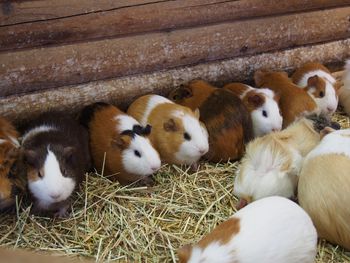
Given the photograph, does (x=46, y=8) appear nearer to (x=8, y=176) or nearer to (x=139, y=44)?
(x=139, y=44)

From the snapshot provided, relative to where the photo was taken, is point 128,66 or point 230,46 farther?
point 230,46

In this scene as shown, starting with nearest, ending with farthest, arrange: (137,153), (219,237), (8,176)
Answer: (219,237)
(8,176)
(137,153)

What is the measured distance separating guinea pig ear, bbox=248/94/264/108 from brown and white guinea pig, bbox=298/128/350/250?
0.62 meters

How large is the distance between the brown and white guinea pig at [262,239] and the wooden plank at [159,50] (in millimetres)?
1286

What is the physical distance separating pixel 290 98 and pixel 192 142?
2.51 feet

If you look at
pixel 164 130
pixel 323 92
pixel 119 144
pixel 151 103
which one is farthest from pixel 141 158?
pixel 323 92

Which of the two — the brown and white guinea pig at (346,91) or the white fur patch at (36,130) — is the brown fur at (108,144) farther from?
the brown and white guinea pig at (346,91)

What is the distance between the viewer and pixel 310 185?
7.55ft

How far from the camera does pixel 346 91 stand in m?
3.43

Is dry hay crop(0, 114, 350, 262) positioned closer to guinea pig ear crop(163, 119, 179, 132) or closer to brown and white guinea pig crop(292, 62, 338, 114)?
guinea pig ear crop(163, 119, 179, 132)

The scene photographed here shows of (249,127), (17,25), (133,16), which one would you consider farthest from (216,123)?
(17,25)

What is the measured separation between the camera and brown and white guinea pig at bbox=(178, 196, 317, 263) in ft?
6.06

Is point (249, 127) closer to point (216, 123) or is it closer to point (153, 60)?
point (216, 123)

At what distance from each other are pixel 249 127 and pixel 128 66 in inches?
31.5
